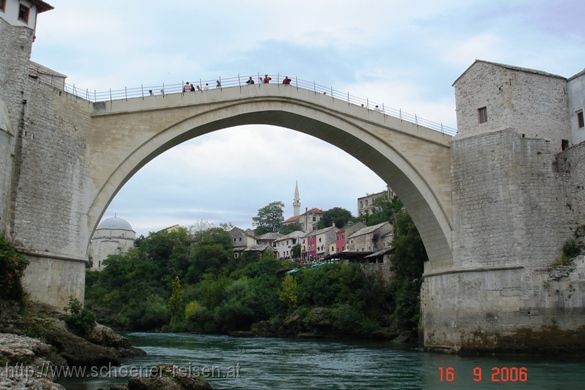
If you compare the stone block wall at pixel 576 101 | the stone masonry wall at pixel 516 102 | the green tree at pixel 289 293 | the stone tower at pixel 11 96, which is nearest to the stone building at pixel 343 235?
the green tree at pixel 289 293

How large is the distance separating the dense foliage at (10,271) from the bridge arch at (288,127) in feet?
10.2

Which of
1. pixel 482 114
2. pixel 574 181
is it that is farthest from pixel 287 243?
pixel 574 181

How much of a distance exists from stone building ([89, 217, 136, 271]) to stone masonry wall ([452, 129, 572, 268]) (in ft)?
189

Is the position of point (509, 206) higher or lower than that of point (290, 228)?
lower

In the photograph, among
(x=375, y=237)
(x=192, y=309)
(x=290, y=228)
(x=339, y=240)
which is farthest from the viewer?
(x=290, y=228)

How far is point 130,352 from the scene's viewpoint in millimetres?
17969

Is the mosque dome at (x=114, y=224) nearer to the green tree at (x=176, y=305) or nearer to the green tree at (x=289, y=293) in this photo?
the green tree at (x=176, y=305)

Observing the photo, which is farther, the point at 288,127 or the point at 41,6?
the point at 288,127

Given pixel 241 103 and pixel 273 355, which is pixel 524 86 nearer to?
pixel 241 103

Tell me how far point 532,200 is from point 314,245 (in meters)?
49.2

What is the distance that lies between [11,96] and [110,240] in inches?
2411

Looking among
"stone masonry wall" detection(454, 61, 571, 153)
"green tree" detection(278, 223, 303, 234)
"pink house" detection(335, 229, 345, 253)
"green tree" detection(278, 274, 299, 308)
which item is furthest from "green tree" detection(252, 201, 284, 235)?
"stone masonry wall" detection(454, 61, 571, 153)

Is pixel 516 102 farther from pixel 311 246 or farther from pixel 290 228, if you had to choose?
pixel 290 228

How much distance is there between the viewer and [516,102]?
2012cm
